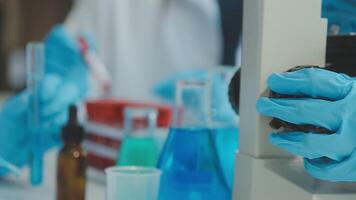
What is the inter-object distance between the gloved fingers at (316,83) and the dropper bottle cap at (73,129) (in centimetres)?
34

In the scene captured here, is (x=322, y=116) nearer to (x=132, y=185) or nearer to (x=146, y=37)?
(x=132, y=185)

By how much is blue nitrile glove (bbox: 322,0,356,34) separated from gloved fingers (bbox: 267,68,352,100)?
289 millimetres

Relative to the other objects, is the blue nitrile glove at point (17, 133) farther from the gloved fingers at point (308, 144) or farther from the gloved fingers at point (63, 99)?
the gloved fingers at point (308, 144)

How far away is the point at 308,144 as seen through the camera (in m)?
0.53

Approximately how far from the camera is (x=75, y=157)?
0.82 m

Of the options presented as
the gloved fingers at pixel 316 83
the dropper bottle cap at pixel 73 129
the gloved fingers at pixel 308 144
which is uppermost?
the gloved fingers at pixel 316 83

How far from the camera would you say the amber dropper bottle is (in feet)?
2.60

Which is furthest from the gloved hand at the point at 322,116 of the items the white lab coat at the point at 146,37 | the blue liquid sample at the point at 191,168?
the white lab coat at the point at 146,37

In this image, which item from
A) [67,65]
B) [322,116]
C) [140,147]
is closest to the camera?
[322,116]

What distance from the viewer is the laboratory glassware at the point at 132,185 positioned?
650 millimetres

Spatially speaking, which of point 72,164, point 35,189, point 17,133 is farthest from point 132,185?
point 17,133

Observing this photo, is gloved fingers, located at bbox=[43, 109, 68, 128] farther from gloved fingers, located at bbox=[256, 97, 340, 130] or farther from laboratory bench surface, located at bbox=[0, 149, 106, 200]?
gloved fingers, located at bbox=[256, 97, 340, 130]

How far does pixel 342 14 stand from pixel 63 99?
1.95 ft

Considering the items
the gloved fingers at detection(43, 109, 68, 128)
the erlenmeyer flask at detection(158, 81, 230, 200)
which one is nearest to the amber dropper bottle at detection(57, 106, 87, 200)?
the erlenmeyer flask at detection(158, 81, 230, 200)
